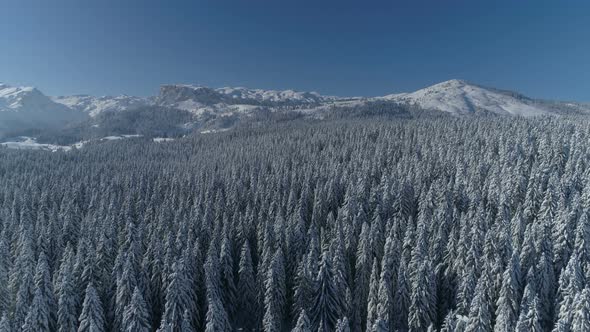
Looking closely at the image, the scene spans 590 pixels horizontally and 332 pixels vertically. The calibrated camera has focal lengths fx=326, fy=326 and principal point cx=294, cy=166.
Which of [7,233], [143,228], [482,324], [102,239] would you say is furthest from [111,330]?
[482,324]

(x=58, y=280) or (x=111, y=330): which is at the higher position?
(x=58, y=280)

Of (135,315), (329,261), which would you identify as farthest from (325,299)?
(135,315)

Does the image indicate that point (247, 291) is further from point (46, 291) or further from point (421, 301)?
point (46, 291)

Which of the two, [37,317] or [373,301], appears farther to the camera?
[373,301]

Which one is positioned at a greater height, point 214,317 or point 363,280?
point 214,317

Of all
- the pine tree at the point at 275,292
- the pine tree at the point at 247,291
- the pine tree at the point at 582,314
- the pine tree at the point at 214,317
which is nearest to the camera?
the pine tree at the point at 582,314

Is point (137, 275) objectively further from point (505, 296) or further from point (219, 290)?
point (505, 296)

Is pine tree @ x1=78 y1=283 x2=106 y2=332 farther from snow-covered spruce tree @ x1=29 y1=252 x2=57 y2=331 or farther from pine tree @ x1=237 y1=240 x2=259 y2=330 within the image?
pine tree @ x1=237 y1=240 x2=259 y2=330

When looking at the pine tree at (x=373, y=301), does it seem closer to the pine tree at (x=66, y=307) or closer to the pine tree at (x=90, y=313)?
the pine tree at (x=90, y=313)

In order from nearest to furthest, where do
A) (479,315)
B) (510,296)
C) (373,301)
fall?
(479,315) < (510,296) < (373,301)

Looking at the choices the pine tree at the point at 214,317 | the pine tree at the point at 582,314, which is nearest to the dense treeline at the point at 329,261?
the pine tree at the point at 582,314

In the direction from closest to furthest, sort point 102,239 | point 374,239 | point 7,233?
1. point 102,239
2. point 374,239
3. point 7,233
